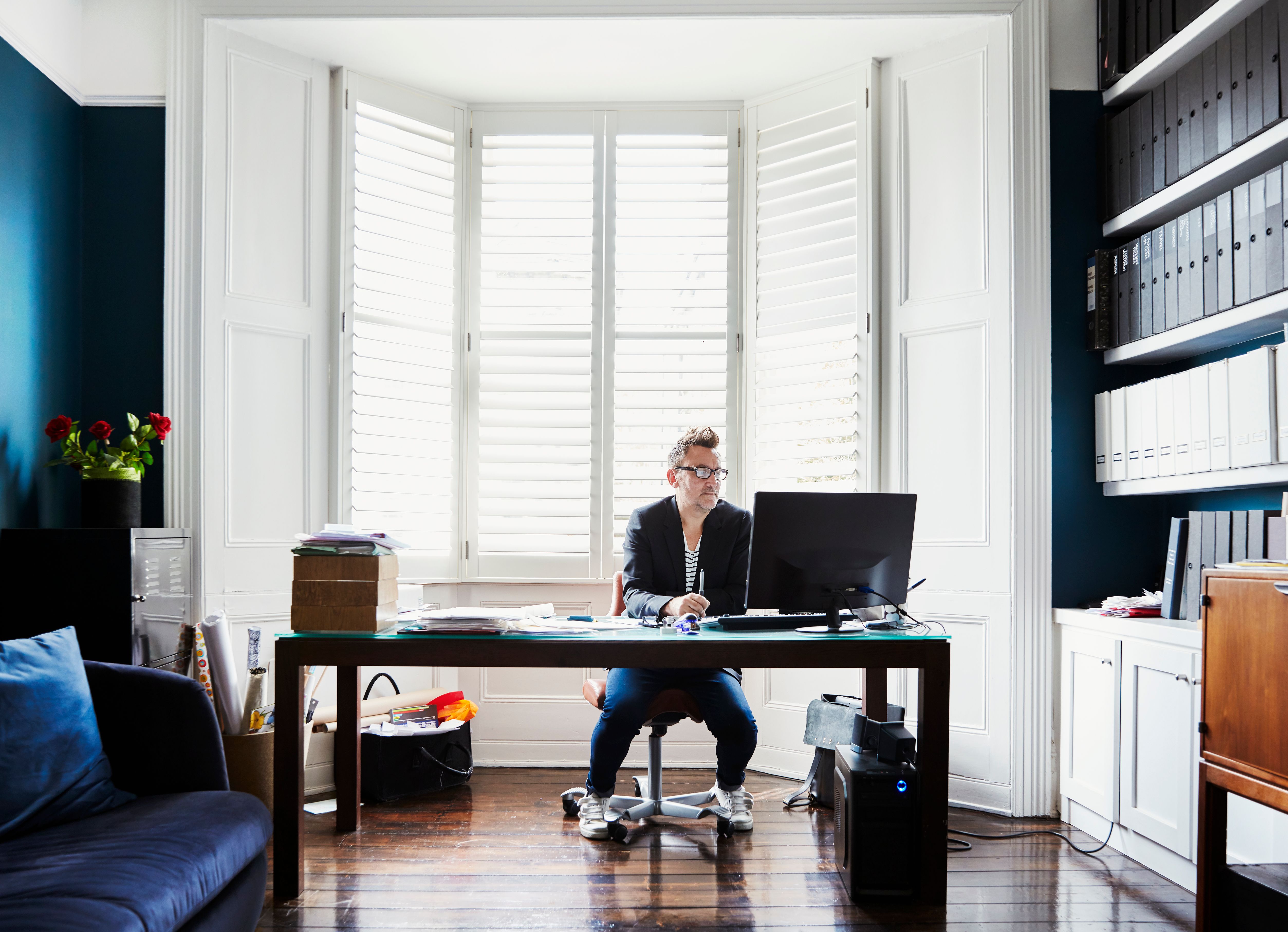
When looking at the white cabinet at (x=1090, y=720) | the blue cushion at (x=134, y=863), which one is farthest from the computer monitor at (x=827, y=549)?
the blue cushion at (x=134, y=863)

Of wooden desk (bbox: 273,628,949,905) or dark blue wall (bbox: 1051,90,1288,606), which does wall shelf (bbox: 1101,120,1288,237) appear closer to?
dark blue wall (bbox: 1051,90,1288,606)

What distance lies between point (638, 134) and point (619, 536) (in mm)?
1791

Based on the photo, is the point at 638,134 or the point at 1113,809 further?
the point at 638,134

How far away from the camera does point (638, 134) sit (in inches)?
160

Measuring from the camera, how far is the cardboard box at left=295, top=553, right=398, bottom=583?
2447 millimetres

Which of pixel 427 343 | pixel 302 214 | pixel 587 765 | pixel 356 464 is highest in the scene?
pixel 302 214

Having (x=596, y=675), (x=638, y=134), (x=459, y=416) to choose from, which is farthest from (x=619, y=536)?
(x=638, y=134)

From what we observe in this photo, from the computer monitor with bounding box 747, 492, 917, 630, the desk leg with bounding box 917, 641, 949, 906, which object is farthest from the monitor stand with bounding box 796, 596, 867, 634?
the desk leg with bounding box 917, 641, 949, 906

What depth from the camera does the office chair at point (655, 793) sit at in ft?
9.52

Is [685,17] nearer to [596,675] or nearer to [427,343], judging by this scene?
[427,343]

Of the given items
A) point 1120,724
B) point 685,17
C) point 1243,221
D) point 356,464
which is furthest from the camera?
point 356,464

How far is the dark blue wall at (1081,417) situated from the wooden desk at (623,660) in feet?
3.89

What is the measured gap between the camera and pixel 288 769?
246 centimetres

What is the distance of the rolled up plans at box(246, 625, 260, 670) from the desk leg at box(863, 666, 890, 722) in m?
2.14
